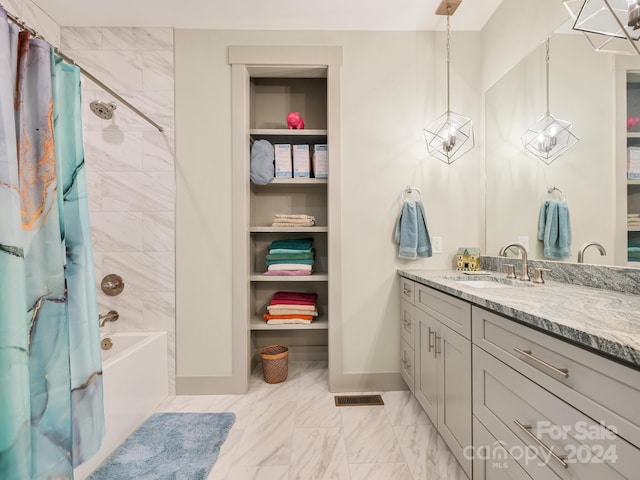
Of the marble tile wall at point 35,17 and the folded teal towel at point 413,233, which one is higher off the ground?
the marble tile wall at point 35,17

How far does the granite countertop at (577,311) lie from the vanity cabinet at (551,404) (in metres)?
0.04

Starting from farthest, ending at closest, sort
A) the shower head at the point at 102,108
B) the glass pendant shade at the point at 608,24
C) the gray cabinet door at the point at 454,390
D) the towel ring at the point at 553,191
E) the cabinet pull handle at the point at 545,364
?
the shower head at the point at 102,108 < the towel ring at the point at 553,191 < the gray cabinet door at the point at 454,390 < the glass pendant shade at the point at 608,24 < the cabinet pull handle at the point at 545,364

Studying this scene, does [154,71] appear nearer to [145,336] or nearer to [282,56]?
[282,56]

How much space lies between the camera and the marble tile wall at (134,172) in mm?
2143

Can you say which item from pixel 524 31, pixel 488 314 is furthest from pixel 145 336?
pixel 524 31

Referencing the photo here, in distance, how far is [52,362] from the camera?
95 centimetres

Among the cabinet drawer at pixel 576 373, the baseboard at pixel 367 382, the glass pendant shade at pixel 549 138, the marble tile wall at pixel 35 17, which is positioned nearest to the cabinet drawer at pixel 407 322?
the baseboard at pixel 367 382

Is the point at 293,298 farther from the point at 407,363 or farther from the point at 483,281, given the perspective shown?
the point at 483,281

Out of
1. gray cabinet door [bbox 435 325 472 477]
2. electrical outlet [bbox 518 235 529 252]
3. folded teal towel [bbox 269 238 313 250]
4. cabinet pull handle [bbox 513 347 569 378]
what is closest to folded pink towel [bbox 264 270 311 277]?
folded teal towel [bbox 269 238 313 250]

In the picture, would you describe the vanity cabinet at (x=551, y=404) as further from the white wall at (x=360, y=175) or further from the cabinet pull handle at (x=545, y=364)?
the white wall at (x=360, y=175)

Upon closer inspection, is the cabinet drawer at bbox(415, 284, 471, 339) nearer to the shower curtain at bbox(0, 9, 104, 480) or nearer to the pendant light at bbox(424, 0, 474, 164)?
the pendant light at bbox(424, 0, 474, 164)

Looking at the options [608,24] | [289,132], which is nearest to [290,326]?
[289,132]

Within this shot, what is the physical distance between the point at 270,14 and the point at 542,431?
8.35ft

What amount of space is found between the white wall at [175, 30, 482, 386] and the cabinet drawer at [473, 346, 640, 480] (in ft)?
3.47
